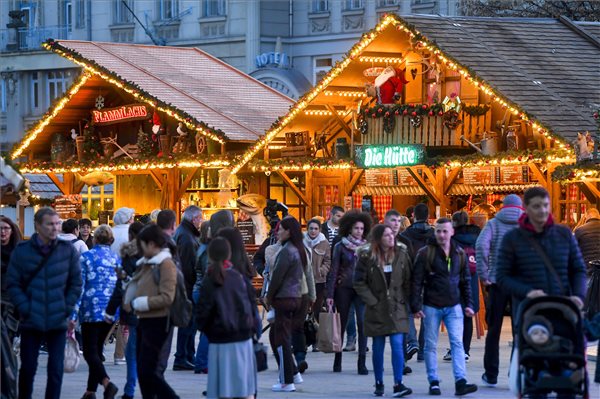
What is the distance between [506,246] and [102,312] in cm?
431

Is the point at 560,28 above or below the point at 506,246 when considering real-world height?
above

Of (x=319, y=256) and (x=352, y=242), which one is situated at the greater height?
(x=352, y=242)

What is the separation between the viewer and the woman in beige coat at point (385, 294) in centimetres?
1555

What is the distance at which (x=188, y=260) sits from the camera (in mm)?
17984

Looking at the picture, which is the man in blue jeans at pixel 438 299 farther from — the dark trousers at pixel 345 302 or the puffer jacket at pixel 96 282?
the puffer jacket at pixel 96 282

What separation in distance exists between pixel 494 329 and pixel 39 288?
4.83 metres

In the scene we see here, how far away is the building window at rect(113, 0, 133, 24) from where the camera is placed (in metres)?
60.9

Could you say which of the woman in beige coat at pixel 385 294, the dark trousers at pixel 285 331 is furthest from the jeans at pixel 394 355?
the dark trousers at pixel 285 331

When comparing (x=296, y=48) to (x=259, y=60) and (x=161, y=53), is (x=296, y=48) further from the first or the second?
(x=161, y=53)

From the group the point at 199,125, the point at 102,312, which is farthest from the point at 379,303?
the point at 199,125

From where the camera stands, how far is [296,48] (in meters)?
57.3

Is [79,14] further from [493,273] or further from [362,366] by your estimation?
[493,273]

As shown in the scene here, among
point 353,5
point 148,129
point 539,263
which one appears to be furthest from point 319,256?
point 353,5

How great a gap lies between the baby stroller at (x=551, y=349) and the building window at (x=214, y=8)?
47.0 metres
